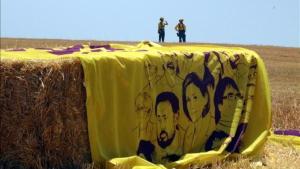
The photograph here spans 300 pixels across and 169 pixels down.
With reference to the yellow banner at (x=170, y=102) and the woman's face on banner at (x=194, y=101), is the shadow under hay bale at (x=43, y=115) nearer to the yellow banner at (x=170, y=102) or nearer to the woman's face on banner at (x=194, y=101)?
the yellow banner at (x=170, y=102)

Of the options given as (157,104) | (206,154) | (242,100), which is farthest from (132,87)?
(242,100)

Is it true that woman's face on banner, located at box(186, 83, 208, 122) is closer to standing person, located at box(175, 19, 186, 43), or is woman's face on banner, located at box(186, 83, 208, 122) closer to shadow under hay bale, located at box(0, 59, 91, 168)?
shadow under hay bale, located at box(0, 59, 91, 168)

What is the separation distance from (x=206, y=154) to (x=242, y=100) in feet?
3.25

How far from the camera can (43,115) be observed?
504 centimetres

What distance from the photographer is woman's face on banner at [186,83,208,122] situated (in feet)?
20.7

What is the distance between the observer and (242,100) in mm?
6895

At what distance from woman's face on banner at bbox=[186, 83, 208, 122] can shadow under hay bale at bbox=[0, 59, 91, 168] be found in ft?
4.62

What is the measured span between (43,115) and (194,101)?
1941 mm

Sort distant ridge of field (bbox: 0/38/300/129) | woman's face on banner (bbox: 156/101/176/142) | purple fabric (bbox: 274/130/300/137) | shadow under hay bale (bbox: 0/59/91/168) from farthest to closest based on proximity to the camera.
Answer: distant ridge of field (bbox: 0/38/300/129)
purple fabric (bbox: 274/130/300/137)
woman's face on banner (bbox: 156/101/176/142)
shadow under hay bale (bbox: 0/59/91/168)

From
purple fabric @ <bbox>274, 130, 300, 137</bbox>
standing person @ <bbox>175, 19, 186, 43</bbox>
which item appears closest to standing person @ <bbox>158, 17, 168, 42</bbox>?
standing person @ <bbox>175, 19, 186, 43</bbox>

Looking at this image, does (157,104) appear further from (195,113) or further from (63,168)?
(63,168)

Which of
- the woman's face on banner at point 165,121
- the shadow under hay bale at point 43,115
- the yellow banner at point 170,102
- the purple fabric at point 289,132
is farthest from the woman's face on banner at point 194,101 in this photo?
the purple fabric at point 289,132

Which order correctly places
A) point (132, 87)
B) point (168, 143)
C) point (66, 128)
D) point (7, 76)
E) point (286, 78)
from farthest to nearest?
point (286, 78) < point (168, 143) < point (132, 87) < point (66, 128) < point (7, 76)

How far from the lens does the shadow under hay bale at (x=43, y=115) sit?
4.87 metres
